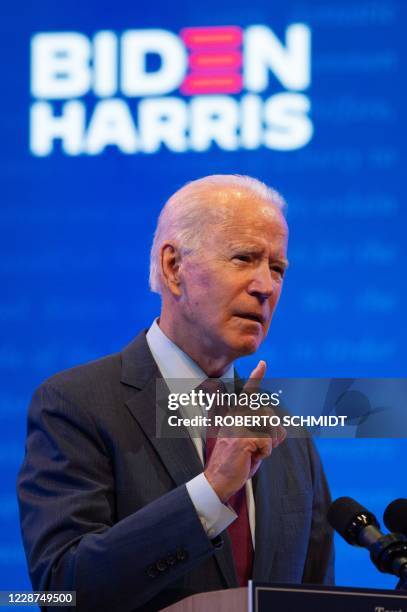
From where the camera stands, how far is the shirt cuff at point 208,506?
6.26ft

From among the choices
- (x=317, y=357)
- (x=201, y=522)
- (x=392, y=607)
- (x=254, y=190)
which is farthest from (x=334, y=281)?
(x=392, y=607)

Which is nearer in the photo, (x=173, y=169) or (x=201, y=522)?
(x=201, y=522)

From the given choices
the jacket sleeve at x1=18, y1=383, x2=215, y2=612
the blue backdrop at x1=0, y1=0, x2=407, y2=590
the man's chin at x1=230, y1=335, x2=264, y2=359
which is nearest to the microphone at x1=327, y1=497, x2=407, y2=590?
the jacket sleeve at x1=18, y1=383, x2=215, y2=612

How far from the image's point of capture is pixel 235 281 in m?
2.32

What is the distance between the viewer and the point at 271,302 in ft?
7.72

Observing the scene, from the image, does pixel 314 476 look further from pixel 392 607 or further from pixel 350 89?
pixel 350 89

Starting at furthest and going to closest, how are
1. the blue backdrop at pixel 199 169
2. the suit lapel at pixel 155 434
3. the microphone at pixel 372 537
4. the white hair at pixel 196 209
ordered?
the blue backdrop at pixel 199 169, the white hair at pixel 196 209, the suit lapel at pixel 155 434, the microphone at pixel 372 537

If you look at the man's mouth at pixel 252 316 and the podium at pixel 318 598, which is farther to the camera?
the man's mouth at pixel 252 316

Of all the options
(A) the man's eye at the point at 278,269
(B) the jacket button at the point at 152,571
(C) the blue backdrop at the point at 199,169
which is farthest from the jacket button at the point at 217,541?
(C) the blue backdrop at the point at 199,169

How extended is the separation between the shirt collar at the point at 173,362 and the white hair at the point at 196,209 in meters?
0.18

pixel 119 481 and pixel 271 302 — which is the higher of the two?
pixel 271 302

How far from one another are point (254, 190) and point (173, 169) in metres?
1.48

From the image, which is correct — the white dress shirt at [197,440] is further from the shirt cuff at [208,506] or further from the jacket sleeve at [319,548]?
the jacket sleeve at [319,548]

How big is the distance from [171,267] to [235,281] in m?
0.23
